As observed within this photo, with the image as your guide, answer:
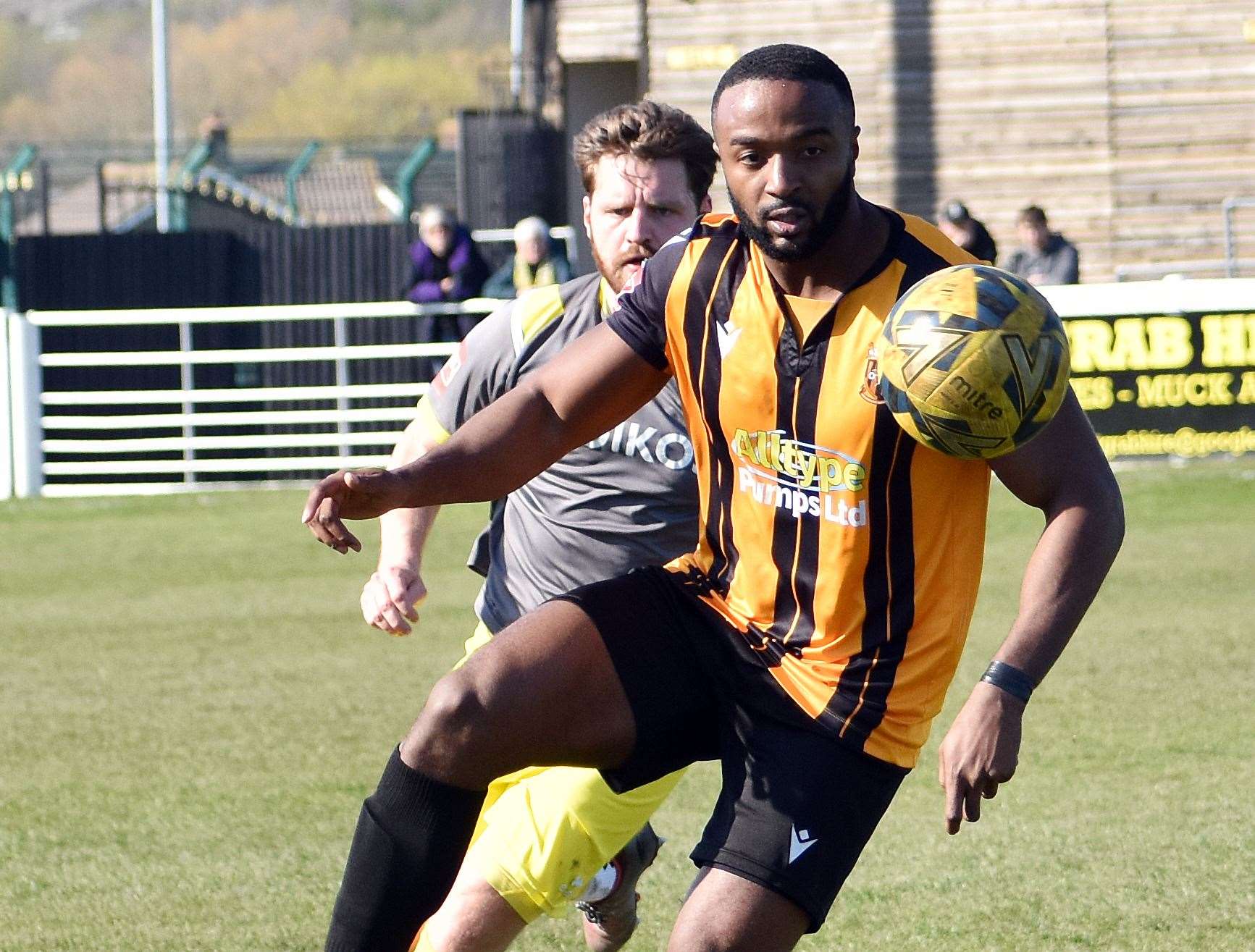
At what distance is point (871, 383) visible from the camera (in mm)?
3412

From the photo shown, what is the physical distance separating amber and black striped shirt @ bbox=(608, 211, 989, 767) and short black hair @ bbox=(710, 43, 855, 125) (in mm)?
284

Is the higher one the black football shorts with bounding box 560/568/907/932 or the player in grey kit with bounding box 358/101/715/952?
the player in grey kit with bounding box 358/101/715/952

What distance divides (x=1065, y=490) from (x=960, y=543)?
0.27 meters

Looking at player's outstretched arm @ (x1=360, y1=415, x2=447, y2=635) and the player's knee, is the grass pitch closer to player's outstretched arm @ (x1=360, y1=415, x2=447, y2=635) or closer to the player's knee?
player's outstretched arm @ (x1=360, y1=415, x2=447, y2=635)

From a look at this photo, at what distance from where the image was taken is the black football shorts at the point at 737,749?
3398 millimetres

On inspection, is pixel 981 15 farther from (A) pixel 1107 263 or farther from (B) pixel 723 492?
(B) pixel 723 492

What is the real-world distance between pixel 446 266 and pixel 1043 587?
41.3ft

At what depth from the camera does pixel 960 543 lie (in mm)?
3504

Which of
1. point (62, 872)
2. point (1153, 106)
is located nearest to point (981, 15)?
point (1153, 106)

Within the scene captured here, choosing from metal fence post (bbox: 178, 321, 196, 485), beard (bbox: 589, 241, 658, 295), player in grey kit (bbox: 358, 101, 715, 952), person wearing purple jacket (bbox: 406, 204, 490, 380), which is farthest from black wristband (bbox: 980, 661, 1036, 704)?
metal fence post (bbox: 178, 321, 196, 485)

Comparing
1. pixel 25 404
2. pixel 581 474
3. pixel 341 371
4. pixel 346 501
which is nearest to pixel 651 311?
pixel 346 501

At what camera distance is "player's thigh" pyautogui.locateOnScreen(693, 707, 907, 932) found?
3.38 metres

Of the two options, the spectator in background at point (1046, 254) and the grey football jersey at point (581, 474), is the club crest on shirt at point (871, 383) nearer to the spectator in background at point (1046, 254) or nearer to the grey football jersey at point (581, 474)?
the grey football jersey at point (581, 474)

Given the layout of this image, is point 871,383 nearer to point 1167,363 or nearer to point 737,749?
point 737,749
